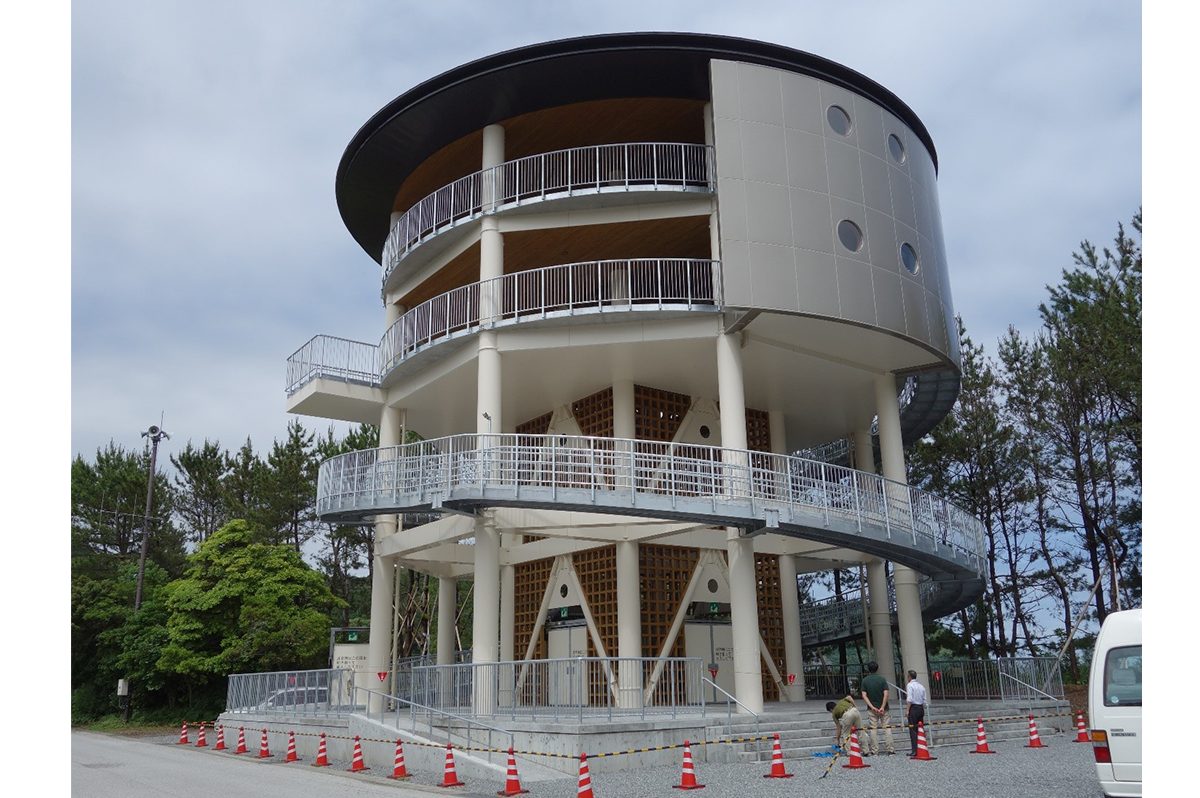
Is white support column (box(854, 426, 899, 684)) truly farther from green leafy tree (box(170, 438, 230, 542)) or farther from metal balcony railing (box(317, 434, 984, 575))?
green leafy tree (box(170, 438, 230, 542))

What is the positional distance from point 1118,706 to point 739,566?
10.1m

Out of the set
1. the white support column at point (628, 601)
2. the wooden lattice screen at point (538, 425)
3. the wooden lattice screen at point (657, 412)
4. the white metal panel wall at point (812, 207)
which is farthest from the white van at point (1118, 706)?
the wooden lattice screen at point (538, 425)

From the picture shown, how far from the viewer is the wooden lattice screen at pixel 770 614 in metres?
22.8

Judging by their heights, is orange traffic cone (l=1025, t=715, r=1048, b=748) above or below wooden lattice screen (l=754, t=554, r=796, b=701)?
below

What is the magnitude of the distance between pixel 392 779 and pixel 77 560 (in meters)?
32.4

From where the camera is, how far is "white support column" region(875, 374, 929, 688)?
21734 millimetres

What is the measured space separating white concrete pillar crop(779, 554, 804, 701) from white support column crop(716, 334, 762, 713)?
539 centimetres

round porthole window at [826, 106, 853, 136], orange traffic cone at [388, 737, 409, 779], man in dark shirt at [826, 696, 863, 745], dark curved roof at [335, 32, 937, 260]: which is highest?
dark curved roof at [335, 32, 937, 260]

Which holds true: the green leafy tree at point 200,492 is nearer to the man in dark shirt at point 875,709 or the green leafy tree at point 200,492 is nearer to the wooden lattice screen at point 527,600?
the wooden lattice screen at point 527,600

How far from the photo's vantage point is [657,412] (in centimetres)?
2297

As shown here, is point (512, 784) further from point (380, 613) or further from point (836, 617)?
point (836, 617)

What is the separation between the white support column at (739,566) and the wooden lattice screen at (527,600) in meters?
6.71

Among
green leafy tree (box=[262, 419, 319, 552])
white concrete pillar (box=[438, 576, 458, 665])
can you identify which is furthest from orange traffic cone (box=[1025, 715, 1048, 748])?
green leafy tree (box=[262, 419, 319, 552])

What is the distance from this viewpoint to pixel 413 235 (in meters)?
23.5
